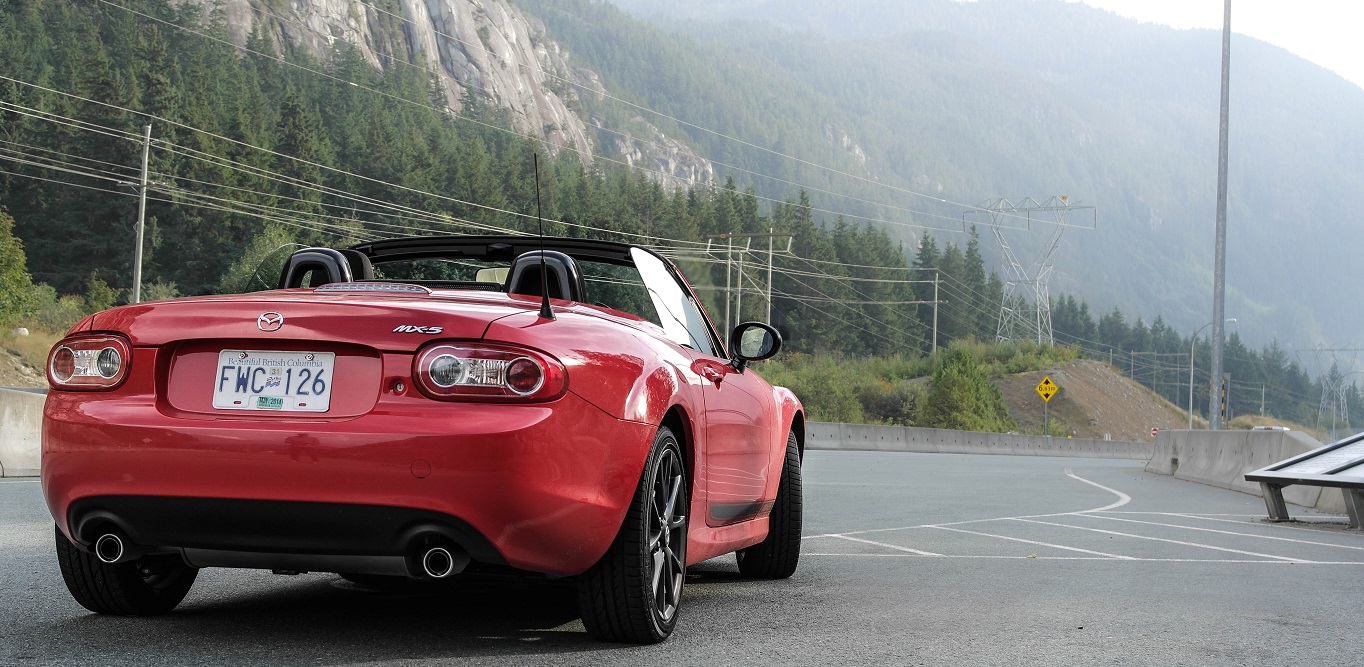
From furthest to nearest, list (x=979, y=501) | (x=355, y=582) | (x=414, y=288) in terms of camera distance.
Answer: (x=979, y=501)
(x=355, y=582)
(x=414, y=288)

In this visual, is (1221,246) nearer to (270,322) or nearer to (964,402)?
(270,322)

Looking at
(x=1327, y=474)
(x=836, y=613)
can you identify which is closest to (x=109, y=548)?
(x=836, y=613)

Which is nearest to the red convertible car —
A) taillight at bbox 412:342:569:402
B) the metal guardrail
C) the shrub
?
taillight at bbox 412:342:569:402

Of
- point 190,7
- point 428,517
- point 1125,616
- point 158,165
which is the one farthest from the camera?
point 190,7

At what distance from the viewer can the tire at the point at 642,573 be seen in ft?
14.5

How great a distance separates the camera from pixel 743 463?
5.85m

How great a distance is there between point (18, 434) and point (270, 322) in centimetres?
1088

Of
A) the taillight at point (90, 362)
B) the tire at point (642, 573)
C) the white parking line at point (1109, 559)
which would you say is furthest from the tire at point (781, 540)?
the taillight at point (90, 362)

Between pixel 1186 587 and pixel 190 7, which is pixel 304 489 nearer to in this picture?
pixel 1186 587

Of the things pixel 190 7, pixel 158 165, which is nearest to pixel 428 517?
pixel 158 165

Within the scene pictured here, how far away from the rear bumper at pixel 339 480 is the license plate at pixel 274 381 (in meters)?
0.06

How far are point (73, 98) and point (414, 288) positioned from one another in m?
87.4

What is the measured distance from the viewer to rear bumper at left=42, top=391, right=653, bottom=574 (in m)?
3.89

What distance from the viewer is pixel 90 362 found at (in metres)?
A: 4.21
